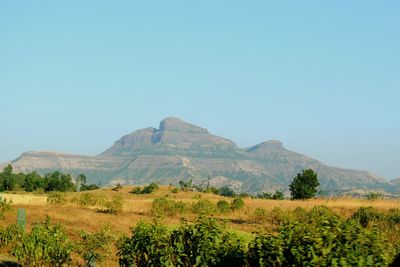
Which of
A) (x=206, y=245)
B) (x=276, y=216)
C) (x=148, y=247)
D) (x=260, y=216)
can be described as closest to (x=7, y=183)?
(x=260, y=216)

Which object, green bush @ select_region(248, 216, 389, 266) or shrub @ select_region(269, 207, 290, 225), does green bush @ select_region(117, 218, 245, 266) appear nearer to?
green bush @ select_region(248, 216, 389, 266)

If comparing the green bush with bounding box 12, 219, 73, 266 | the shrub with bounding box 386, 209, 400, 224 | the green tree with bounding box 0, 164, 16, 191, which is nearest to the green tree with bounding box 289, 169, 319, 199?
the shrub with bounding box 386, 209, 400, 224

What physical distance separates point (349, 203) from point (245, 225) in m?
14.4

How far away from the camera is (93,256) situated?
58.4ft

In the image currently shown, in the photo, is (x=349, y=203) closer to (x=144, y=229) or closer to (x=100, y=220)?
(x=100, y=220)

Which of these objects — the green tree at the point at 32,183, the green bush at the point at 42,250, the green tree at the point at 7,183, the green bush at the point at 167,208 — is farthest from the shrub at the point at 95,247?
the green tree at the point at 7,183

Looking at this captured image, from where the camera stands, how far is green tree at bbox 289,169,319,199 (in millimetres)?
69312

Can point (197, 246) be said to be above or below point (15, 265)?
above

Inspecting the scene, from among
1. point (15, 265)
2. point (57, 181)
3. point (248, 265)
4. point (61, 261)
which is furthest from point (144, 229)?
point (57, 181)

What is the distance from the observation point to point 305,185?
69.6 metres

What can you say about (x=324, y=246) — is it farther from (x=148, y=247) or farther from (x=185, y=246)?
(x=148, y=247)

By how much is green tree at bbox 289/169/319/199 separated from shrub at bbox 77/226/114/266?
50450 millimetres

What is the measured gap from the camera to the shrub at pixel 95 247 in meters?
17.8

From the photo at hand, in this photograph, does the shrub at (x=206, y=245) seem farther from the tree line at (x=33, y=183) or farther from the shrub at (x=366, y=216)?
the tree line at (x=33, y=183)
